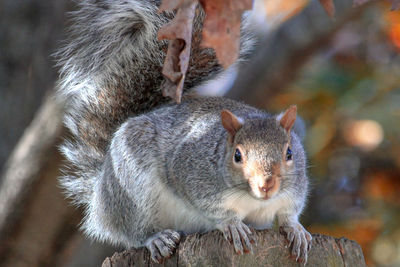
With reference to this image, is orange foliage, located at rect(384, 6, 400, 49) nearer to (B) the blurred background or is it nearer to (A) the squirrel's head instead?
(B) the blurred background

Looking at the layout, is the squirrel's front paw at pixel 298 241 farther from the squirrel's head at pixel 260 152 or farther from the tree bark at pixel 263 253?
the squirrel's head at pixel 260 152

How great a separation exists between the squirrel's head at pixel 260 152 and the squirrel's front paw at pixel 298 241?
5.7 inches

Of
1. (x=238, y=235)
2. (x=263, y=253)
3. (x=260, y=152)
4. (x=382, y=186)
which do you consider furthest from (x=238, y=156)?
(x=382, y=186)

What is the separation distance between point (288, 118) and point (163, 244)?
0.63 m

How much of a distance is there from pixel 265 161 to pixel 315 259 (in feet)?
1.20

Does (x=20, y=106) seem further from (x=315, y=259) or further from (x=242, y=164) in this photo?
(x=315, y=259)

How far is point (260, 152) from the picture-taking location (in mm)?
2373

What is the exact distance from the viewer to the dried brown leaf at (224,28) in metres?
1.50

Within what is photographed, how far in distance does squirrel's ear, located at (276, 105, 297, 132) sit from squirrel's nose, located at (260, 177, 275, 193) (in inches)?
14.1

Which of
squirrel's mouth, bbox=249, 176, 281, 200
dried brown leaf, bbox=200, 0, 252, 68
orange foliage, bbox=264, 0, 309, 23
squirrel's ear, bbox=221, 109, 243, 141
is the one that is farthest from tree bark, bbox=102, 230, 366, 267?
orange foliage, bbox=264, 0, 309, 23

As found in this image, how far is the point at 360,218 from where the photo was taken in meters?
4.78

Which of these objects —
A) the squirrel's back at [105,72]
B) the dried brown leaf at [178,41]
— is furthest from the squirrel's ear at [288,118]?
the dried brown leaf at [178,41]

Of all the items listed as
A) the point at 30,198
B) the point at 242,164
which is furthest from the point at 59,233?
the point at 242,164

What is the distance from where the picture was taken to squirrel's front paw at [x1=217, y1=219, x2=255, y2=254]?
2111mm
